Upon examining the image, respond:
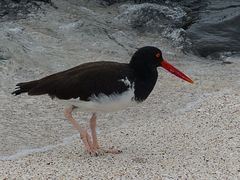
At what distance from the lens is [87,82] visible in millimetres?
5570

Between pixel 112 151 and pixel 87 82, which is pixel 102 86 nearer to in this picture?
pixel 87 82

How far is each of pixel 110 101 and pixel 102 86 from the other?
17cm

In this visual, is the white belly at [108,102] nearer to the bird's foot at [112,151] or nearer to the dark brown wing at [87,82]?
the dark brown wing at [87,82]

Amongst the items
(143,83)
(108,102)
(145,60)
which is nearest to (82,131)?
(108,102)

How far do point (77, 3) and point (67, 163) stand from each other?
743 centimetres

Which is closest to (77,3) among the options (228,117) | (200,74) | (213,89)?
(200,74)

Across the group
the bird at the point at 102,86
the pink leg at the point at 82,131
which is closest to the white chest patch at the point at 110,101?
the bird at the point at 102,86

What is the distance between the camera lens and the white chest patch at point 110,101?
5461 millimetres

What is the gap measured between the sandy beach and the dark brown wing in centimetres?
69

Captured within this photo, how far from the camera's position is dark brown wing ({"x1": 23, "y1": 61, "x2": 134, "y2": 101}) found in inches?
216

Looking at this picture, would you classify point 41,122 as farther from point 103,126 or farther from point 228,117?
point 228,117

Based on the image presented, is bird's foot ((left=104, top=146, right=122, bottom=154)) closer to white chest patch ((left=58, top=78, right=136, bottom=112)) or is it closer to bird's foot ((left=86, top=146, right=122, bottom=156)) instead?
bird's foot ((left=86, top=146, right=122, bottom=156))

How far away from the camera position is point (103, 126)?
7.08 metres

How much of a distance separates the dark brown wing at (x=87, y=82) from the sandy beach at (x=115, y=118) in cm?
69
